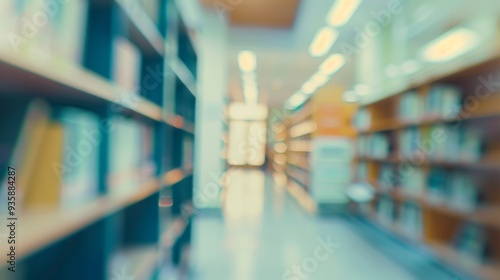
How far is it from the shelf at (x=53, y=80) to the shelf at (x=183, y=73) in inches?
41.0

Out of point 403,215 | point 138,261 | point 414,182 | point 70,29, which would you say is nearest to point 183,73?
point 138,261

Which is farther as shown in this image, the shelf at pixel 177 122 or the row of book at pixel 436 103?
the row of book at pixel 436 103

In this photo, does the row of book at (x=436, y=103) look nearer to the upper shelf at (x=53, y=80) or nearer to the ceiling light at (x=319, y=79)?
the upper shelf at (x=53, y=80)

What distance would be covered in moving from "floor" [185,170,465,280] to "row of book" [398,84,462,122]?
4.45 ft

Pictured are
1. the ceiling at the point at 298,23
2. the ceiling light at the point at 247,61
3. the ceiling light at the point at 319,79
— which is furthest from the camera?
the ceiling light at the point at 319,79

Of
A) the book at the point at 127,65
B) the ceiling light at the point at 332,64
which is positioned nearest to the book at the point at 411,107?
the ceiling light at the point at 332,64

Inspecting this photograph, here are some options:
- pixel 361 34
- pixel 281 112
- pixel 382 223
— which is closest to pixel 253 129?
pixel 281 112

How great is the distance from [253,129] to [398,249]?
12.2 meters

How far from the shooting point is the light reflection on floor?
9.21 ft

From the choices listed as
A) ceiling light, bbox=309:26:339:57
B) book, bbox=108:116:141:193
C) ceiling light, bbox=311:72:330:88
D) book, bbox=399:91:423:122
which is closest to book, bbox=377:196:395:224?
book, bbox=399:91:423:122

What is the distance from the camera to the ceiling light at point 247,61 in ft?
20.1

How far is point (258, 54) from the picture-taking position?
6.30m

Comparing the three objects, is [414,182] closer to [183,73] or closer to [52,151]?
[183,73]

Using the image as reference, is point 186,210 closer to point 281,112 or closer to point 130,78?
point 130,78
